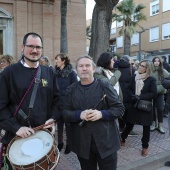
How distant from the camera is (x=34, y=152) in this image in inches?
96.9

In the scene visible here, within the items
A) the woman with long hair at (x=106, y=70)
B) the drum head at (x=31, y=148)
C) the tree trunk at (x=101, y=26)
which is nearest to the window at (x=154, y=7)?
the tree trunk at (x=101, y=26)

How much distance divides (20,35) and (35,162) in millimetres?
11724

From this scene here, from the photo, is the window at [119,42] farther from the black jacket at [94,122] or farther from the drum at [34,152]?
the drum at [34,152]

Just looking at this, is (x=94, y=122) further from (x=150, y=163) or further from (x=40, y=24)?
(x=40, y=24)

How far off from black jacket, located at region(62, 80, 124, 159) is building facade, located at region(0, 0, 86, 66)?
35.8ft

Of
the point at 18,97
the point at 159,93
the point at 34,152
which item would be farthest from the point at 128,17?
the point at 34,152

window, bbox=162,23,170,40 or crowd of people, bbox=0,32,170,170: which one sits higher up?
window, bbox=162,23,170,40

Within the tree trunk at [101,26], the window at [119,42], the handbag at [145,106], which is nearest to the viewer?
the handbag at [145,106]

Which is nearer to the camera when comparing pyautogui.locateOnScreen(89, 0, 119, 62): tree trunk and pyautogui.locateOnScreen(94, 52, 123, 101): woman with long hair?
pyautogui.locateOnScreen(94, 52, 123, 101): woman with long hair

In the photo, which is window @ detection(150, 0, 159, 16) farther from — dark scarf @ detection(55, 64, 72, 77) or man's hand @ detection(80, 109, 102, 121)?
man's hand @ detection(80, 109, 102, 121)

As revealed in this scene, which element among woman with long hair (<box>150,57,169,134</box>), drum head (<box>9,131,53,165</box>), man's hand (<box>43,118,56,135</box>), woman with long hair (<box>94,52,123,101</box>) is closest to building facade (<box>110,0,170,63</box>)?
woman with long hair (<box>150,57,169,134</box>)

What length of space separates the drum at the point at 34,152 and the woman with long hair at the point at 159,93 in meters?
4.25

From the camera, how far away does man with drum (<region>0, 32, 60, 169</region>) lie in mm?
2619

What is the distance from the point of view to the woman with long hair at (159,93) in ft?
20.8
